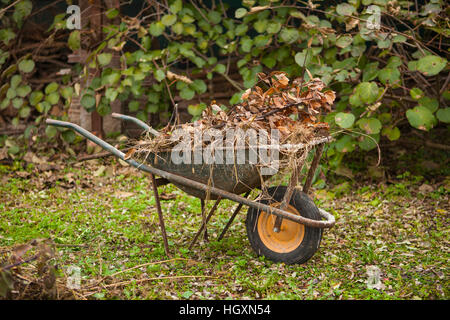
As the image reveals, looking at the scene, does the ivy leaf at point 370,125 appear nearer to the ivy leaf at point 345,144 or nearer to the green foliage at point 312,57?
the green foliage at point 312,57

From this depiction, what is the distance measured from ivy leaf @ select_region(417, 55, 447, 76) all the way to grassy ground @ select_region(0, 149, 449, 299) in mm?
1006

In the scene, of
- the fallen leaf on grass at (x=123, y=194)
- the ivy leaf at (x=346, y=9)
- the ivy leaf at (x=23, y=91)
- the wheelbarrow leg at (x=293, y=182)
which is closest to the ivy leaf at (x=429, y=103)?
the ivy leaf at (x=346, y=9)

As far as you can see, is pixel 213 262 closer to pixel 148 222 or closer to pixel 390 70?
pixel 148 222

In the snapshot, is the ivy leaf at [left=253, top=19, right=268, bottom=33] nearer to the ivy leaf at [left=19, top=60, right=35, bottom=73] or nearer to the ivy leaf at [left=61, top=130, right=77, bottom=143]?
the ivy leaf at [left=61, top=130, right=77, bottom=143]

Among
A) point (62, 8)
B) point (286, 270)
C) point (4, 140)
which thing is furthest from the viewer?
point (62, 8)

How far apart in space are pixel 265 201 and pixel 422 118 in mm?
1612

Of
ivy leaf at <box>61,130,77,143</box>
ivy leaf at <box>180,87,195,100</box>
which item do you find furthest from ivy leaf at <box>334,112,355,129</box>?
ivy leaf at <box>61,130,77,143</box>

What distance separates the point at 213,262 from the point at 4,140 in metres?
3.55

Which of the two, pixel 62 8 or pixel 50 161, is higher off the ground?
pixel 62 8

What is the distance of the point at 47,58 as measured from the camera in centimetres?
579

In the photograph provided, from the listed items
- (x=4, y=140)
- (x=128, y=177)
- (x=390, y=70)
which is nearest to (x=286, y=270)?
(x=390, y=70)

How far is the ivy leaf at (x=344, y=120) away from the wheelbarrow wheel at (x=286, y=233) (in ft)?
3.76

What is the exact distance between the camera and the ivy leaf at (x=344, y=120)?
3541 millimetres

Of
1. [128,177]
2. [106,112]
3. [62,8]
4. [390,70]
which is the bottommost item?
[128,177]
